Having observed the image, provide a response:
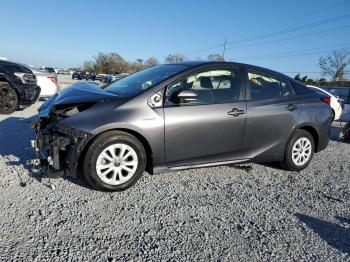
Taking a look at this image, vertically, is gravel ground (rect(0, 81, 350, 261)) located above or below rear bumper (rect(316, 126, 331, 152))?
below

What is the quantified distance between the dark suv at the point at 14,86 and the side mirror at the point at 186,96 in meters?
6.26

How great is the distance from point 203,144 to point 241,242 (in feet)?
4.99

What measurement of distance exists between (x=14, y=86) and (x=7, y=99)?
1.26 feet

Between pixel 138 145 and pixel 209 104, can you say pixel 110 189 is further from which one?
pixel 209 104

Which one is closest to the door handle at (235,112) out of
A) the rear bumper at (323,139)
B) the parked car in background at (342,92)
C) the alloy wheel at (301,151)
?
the alloy wheel at (301,151)

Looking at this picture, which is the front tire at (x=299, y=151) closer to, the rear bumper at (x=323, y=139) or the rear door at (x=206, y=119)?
the rear bumper at (x=323, y=139)

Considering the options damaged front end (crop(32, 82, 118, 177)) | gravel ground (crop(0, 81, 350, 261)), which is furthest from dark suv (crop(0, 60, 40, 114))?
damaged front end (crop(32, 82, 118, 177))

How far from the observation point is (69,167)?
378cm

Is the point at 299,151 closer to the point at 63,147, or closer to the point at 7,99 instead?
the point at 63,147

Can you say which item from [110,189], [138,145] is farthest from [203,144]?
[110,189]

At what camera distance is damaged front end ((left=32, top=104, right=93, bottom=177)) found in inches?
148

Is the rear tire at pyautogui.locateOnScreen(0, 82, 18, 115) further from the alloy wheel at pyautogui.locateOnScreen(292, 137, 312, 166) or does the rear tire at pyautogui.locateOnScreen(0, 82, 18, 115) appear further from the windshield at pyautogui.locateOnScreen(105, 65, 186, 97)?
the alloy wheel at pyautogui.locateOnScreen(292, 137, 312, 166)

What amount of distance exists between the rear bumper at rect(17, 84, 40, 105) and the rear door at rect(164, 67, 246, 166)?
612 cm

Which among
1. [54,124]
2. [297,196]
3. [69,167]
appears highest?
[54,124]
